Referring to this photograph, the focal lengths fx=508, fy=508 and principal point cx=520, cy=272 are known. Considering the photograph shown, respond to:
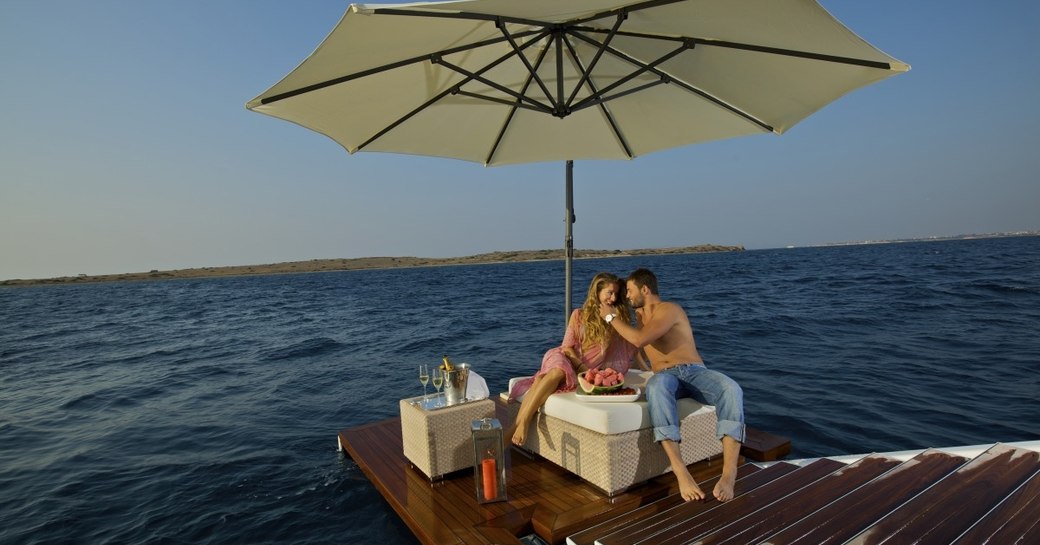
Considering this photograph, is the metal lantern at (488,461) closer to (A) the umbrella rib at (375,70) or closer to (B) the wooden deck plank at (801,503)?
(B) the wooden deck plank at (801,503)

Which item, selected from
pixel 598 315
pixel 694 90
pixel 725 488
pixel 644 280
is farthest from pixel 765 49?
pixel 725 488

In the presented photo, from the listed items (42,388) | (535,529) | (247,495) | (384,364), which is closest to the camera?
(535,529)

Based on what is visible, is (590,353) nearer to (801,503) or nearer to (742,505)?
(742,505)

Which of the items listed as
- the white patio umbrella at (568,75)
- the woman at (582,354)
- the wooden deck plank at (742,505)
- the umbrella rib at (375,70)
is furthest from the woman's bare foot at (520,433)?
the umbrella rib at (375,70)

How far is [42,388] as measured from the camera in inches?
437

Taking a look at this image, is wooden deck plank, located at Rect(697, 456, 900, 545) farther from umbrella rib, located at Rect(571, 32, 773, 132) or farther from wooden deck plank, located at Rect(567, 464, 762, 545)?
umbrella rib, located at Rect(571, 32, 773, 132)

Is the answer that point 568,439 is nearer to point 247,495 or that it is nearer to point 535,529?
point 535,529

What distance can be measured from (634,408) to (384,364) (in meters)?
9.72

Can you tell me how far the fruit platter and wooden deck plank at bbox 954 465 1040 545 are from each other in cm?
187

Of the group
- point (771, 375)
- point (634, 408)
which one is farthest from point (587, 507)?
point (771, 375)

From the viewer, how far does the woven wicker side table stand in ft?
12.6

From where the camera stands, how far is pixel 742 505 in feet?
10.5

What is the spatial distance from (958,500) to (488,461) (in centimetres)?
287

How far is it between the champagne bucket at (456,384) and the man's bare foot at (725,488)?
1930 mm
